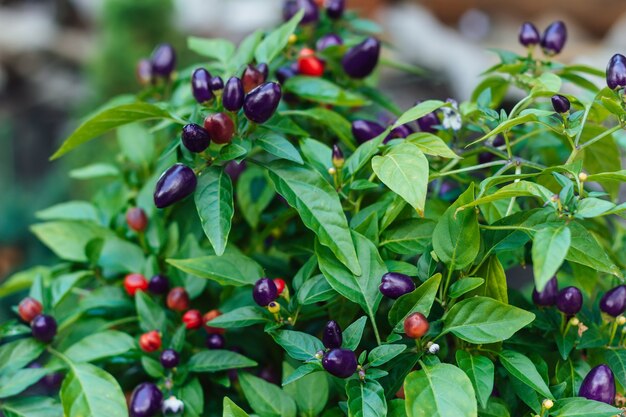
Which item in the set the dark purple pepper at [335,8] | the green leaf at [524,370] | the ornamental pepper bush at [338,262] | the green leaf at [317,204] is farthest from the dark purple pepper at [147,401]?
the dark purple pepper at [335,8]

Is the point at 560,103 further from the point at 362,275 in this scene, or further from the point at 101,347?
the point at 101,347

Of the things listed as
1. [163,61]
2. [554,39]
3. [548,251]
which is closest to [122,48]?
[163,61]

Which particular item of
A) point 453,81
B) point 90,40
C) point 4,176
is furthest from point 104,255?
point 90,40

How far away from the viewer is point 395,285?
0.64 metres

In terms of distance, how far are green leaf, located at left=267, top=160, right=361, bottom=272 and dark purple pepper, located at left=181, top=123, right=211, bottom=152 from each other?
8 centimetres

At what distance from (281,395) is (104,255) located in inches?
12.1

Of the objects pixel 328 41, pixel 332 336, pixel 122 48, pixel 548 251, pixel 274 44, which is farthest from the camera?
pixel 122 48

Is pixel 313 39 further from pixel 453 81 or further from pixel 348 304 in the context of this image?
pixel 453 81

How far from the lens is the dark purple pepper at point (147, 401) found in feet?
2.33

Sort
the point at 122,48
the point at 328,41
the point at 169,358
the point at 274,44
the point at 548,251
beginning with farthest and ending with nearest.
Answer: the point at 122,48 → the point at 328,41 → the point at 274,44 → the point at 169,358 → the point at 548,251

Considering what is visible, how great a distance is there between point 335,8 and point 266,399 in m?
0.57

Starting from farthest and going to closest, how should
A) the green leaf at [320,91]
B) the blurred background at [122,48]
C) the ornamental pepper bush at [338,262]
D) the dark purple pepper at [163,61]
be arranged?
the blurred background at [122,48], the dark purple pepper at [163,61], the green leaf at [320,91], the ornamental pepper bush at [338,262]

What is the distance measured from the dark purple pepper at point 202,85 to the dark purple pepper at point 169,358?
26 cm

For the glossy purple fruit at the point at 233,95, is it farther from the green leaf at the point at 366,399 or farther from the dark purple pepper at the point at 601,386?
the dark purple pepper at the point at 601,386
